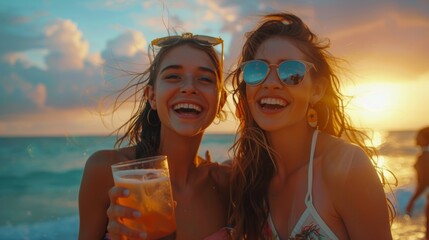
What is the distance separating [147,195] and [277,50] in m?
1.79

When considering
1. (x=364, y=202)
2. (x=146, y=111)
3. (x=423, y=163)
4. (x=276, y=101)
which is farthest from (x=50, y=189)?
(x=364, y=202)

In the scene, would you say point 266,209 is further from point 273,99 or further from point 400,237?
point 400,237

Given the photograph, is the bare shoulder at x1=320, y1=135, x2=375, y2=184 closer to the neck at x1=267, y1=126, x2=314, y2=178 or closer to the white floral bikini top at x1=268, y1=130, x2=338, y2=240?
the white floral bikini top at x1=268, y1=130, x2=338, y2=240

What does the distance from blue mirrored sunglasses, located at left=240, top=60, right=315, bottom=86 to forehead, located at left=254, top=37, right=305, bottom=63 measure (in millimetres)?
81

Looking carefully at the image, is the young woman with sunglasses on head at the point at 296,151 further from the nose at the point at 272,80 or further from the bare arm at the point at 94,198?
the bare arm at the point at 94,198

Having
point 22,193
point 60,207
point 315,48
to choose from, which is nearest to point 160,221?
point 315,48

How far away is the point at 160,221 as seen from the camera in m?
2.48

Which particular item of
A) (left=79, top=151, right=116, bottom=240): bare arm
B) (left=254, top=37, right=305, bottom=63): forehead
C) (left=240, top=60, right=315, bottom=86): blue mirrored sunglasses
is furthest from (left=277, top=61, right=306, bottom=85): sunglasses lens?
(left=79, top=151, right=116, bottom=240): bare arm

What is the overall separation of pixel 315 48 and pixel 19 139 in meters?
37.4

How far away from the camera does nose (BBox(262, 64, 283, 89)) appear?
344 cm

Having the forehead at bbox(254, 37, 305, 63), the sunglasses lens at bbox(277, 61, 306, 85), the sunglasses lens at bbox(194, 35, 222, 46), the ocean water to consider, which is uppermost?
the sunglasses lens at bbox(194, 35, 222, 46)

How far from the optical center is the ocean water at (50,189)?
13.2 meters

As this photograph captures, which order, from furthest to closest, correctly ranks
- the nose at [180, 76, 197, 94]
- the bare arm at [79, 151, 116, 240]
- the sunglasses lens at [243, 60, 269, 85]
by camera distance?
the nose at [180, 76, 197, 94] → the sunglasses lens at [243, 60, 269, 85] → the bare arm at [79, 151, 116, 240]

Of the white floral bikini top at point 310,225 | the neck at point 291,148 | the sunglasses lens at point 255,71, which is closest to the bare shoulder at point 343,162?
the white floral bikini top at point 310,225
